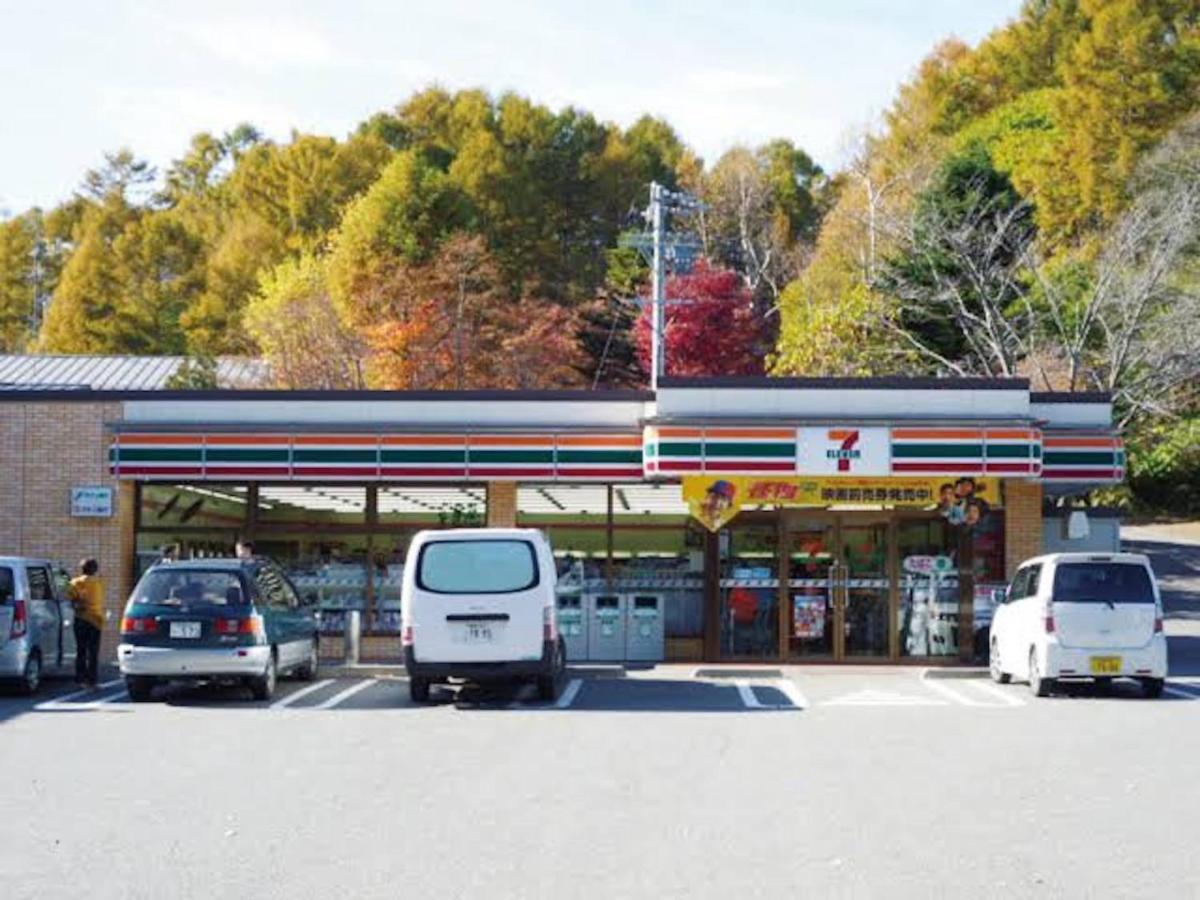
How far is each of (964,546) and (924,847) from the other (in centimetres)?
1753

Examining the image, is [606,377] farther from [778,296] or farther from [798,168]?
[798,168]

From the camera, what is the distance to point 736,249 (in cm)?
6262

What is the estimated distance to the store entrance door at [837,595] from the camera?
27266 mm

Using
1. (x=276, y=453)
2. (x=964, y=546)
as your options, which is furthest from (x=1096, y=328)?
(x=276, y=453)

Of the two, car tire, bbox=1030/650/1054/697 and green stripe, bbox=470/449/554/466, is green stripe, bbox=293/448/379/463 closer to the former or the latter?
green stripe, bbox=470/449/554/466

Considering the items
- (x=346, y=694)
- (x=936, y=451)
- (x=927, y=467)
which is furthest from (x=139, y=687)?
(x=936, y=451)

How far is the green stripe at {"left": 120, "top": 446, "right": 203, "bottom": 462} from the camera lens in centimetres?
2711

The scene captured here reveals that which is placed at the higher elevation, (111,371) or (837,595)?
(111,371)

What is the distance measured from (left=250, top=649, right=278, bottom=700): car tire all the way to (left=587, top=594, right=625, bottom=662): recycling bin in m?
7.75

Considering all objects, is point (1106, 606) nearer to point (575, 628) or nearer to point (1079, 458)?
point (1079, 458)

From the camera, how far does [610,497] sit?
27.7 meters

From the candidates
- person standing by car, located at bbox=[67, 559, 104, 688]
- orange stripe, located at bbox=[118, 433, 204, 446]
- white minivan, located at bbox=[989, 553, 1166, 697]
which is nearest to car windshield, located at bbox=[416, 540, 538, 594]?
person standing by car, located at bbox=[67, 559, 104, 688]

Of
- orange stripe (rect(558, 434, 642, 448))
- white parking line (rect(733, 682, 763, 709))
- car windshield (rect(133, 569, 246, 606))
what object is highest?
orange stripe (rect(558, 434, 642, 448))

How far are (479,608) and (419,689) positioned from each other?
1.41 metres
